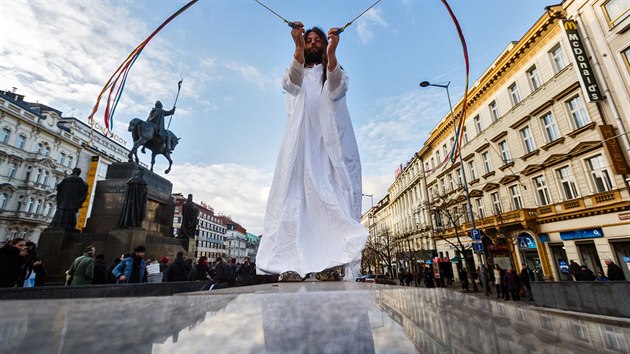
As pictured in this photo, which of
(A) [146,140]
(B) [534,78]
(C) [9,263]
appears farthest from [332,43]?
(B) [534,78]

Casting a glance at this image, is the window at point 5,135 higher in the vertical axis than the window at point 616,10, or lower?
higher

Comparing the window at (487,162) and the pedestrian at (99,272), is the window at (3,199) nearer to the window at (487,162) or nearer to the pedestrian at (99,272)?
the pedestrian at (99,272)

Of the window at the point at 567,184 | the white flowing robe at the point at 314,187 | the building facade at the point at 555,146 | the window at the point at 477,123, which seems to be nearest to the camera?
the white flowing robe at the point at 314,187

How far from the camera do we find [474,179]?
2712 cm

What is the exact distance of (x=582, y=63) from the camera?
1588 cm

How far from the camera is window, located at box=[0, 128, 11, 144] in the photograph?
3436 cm

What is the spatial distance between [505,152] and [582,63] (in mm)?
8464

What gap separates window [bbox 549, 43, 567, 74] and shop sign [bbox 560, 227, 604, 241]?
397 inches

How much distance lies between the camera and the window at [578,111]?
16592 millimetres

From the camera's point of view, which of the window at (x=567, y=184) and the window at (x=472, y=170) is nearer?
the window at (x=567, y=184)

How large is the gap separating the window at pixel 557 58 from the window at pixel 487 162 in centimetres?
851

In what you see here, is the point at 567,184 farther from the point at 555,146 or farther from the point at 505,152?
the point at 505,152

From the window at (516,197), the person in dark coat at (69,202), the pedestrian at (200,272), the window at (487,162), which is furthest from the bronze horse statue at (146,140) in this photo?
the window at (487,162)

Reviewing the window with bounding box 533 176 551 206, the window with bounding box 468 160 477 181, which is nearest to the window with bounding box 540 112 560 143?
the window with bounding box 533 176 551 206
